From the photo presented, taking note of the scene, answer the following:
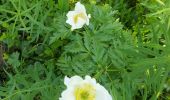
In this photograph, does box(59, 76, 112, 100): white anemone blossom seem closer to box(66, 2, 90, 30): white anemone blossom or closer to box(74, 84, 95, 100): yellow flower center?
box(74, 84, 95, 100): yellow flower center

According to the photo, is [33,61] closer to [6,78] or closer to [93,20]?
[6,78]

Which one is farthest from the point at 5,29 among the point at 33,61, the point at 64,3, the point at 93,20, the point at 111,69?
the point at 111,69

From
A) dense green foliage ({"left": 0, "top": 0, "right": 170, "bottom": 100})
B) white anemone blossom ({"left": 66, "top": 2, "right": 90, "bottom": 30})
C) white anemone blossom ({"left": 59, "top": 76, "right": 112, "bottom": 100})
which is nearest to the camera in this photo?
white anemone blossom ({"left": 59, "top": 76, "right": 112, "bottom": 100})

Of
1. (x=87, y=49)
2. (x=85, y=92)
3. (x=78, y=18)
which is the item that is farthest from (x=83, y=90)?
(x=78, y=18)

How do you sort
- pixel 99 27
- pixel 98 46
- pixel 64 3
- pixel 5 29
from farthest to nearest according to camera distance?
pixel 5 29, pixel 64 3, pixel 99 27, pixel 98 46

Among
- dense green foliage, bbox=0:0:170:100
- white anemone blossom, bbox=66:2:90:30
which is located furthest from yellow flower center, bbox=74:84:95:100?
white anemone blossom, bbox=66:2:90:30

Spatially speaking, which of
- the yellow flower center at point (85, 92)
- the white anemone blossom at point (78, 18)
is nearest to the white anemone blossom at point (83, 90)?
the yellow flower center at point (85, 92)

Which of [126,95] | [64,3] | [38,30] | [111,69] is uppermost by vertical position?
[64,3]
